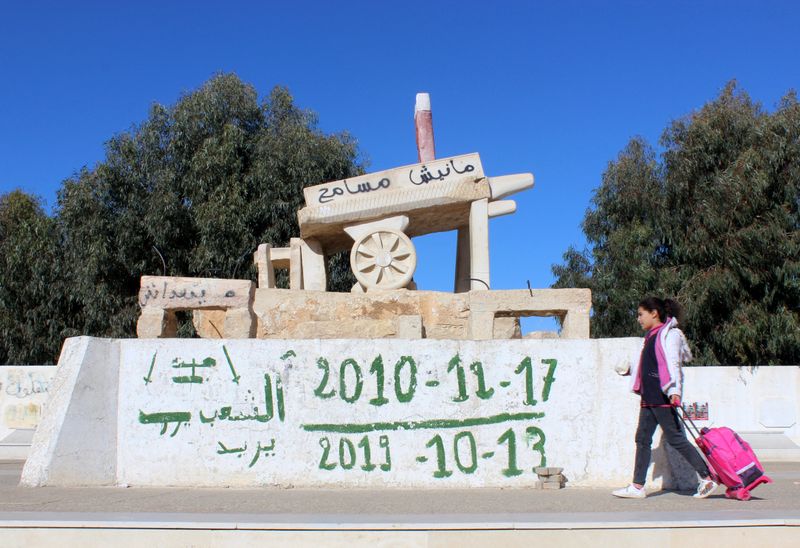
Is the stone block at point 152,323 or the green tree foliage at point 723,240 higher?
the green tree foliage at point 723,240

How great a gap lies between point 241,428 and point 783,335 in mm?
13792

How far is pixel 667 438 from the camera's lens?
20.5 feet

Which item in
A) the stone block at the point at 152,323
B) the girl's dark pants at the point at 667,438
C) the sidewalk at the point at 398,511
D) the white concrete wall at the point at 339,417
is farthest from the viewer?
the stone block at the point at 152,323

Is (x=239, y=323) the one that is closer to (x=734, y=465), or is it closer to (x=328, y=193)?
(x=328, y=193)

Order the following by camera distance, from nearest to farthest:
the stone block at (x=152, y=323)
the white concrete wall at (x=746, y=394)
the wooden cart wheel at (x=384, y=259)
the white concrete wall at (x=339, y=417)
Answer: the white concrete wall at (x=339, y=417) → the stone block at (x=152, y=323) → the wooden cart wheel at (x=384, y=259) → the white concrete wall at (x=746, y=394)

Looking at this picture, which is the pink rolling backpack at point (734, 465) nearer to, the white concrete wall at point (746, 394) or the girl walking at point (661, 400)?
the girl walking at point (661, 400)

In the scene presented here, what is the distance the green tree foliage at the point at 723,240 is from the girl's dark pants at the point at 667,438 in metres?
12.0

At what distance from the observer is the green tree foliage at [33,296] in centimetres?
2147

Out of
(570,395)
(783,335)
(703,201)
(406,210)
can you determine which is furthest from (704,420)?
(570,395)

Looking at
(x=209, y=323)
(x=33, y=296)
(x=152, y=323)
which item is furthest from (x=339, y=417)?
(x=33, y=296)

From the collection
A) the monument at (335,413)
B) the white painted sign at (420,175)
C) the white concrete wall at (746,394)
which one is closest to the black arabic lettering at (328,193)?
the white painted sign at (420,175)

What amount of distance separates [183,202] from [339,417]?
1616 cm

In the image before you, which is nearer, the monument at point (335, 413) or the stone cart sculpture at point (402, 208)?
the monument at point (335, 413)

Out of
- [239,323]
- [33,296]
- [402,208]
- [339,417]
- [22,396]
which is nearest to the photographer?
[339,417]
